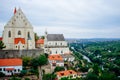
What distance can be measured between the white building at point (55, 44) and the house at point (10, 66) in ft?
62.5

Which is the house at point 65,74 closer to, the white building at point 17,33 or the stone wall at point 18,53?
the stone wall at point 18,53

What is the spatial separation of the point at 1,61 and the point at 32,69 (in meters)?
5.89

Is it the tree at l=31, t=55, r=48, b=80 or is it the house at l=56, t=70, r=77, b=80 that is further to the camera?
the tree at l=31, t=55, r=48, b=80

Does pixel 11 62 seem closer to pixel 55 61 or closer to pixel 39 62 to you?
pixel 39 62

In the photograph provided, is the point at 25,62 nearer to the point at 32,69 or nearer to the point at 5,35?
the point at 32,69

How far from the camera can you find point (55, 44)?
6819 cm

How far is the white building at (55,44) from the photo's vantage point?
6619 centimetres

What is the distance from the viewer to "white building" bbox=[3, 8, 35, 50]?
57406 millimetres

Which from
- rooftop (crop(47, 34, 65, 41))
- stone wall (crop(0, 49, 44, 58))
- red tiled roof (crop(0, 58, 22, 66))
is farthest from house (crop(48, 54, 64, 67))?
rooftop (crop(47, 34, 65, 41))

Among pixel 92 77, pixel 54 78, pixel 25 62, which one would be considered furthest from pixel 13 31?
pixel 92 77

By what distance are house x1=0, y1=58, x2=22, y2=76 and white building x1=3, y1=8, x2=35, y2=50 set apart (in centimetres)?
1007

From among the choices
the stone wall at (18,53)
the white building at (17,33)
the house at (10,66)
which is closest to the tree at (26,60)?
the house at (10,66)

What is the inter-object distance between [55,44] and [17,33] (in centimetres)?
1324

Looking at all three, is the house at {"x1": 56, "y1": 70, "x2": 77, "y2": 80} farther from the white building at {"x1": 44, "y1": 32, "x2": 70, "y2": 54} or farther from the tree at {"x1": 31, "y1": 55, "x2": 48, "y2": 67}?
the white building at {"x1": 44, "y1": 32, "x2": 70, "y2": 54}
